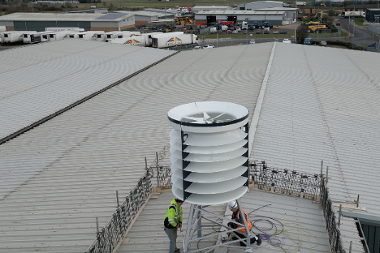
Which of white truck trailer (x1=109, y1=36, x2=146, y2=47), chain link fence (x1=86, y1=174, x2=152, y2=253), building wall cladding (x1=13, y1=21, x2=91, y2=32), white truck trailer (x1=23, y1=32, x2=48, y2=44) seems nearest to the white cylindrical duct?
chain link fence (x1=86, y1=174, x2=152, y2=253)

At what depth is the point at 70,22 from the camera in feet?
246

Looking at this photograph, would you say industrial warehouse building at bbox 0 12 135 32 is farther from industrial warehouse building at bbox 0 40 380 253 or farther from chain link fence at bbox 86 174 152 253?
chain link fence at bbox 86 174 152 253

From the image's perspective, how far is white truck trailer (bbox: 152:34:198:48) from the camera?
5103 centimetres

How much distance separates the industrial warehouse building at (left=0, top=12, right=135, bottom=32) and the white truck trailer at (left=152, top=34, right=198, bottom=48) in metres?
22.1

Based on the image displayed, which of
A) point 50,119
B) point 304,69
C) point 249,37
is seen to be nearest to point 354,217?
point 50,119

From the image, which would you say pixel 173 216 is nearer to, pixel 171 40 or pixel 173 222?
pixel 173 222

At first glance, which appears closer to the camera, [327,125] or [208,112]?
[208,112]

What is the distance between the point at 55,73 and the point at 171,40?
29723mm

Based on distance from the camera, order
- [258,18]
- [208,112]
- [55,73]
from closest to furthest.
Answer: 1. [208,112]
2. [55,73]
3. [258,18]

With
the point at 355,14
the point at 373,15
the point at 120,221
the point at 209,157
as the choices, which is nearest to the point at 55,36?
the point at 120,221

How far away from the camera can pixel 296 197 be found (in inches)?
379

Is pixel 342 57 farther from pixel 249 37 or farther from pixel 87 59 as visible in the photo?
pixel 249 37

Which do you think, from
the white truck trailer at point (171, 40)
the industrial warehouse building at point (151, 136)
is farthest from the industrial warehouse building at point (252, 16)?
the industrial warehouse building at point (151, 136)

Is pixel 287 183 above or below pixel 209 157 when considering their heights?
below
